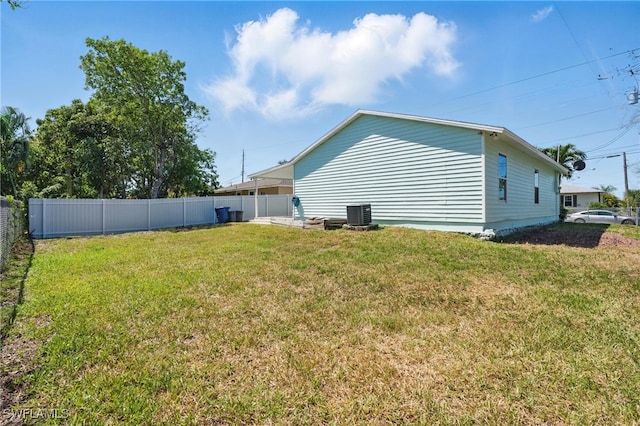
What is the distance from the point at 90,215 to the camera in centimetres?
1277

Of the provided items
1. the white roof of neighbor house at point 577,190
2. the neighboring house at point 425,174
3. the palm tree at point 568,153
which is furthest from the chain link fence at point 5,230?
the white roof of neighbor house at point 577,190

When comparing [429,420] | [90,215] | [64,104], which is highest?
[64,104]

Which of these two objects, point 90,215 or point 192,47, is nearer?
point 192,47

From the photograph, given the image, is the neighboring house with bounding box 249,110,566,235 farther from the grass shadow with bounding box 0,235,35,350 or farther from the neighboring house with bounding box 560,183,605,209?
the neighboring house with bounding box 560,183,605,209

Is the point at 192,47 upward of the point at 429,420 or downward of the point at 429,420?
upward

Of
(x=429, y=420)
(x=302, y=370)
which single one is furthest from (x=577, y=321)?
(x=302, y=370)

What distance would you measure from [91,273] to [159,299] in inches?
95.8

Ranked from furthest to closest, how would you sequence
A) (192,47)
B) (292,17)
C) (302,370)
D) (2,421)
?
1. (192,47)
2. (292,17)
3. (302,370)
4. (2,421)

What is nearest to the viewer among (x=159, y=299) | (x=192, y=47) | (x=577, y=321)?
(x=577, y=321)

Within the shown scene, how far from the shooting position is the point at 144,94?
1822 centimetres

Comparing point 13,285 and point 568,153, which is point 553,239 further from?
point 568,153

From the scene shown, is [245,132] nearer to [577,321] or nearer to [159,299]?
[159,299]

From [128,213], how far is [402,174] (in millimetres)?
12245

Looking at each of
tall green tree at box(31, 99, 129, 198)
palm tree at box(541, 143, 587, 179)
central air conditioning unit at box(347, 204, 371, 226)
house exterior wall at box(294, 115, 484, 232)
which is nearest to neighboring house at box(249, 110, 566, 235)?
house exterior wall at box(294, 115, 484, 232)
